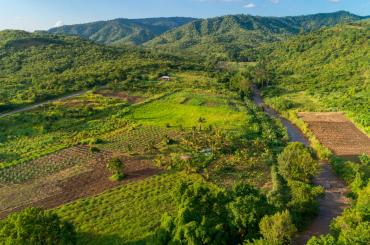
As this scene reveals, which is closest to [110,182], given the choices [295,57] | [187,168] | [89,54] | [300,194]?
[187,168]

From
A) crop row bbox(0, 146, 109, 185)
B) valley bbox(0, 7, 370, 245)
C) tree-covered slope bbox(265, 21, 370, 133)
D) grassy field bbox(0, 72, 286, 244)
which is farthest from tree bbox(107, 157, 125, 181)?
tree-covered slope bbox(265, 21, 370, 133)

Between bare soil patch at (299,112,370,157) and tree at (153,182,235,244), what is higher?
tree at (153,182,235,244)

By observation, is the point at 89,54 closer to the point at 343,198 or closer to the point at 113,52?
the point at 113,52

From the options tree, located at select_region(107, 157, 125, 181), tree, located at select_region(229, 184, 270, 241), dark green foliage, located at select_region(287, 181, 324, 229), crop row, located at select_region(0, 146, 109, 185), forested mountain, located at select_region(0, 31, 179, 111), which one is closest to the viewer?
tree, located at select_region(229, 184, 270, 241)

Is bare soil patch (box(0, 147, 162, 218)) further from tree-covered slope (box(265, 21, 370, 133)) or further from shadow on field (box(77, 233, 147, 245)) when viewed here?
tree-covered slope (box(265, 21, 370, 133))

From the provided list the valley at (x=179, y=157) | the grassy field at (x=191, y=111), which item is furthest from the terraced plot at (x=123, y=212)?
the grassy field at (x=191, y=111)

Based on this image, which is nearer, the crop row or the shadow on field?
the shadow on field

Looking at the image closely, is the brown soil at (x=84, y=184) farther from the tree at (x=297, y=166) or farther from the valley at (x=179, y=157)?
the tree at (x=297, y=166)
